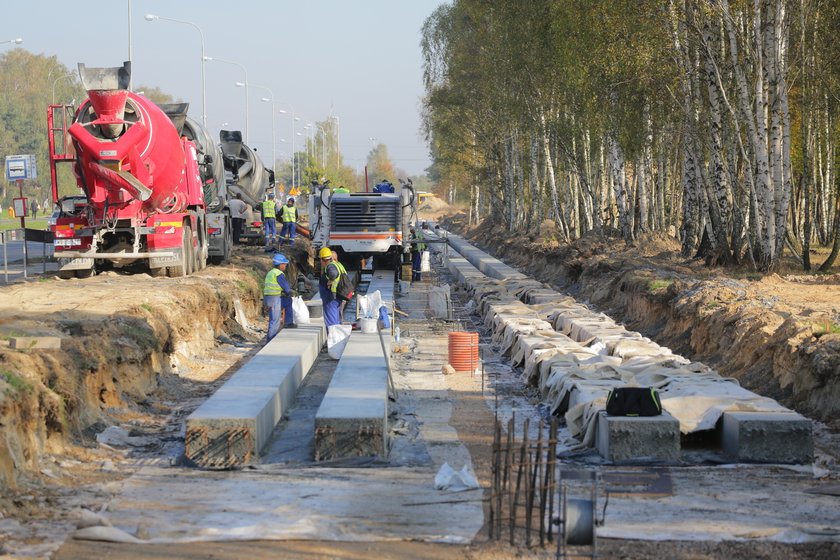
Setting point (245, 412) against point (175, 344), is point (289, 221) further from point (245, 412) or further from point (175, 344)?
point (245, 412)

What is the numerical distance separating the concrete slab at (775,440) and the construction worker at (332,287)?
769 cm

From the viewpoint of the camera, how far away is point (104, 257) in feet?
69.4

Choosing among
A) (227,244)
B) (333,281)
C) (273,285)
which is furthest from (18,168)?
(333,281)

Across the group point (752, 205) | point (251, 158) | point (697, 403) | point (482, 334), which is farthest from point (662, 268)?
point (251, 158)

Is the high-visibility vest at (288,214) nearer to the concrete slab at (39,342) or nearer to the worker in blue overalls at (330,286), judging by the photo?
the worker in blue overalls at (330,286)

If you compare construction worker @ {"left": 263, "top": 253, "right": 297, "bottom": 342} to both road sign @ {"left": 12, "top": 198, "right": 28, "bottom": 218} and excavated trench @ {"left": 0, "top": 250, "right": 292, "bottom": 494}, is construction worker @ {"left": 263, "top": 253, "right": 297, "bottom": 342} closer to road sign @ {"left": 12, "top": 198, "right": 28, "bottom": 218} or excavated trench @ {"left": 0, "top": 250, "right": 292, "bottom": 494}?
excavated trench @ {"left": 0, "top": 250, "right": 292, "bottom": 494}

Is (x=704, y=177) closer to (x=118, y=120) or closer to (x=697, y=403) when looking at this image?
(x=118, y=120)

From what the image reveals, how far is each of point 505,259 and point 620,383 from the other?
3281 cm

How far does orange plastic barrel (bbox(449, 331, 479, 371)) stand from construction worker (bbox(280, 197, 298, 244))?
67.9 feet

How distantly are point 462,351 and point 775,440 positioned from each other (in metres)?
6.71

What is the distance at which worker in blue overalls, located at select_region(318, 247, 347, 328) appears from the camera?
661 inches

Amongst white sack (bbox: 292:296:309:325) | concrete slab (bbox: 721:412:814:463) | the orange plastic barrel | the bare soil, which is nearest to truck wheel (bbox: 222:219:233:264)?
the bare soil

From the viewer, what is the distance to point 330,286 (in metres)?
17.0

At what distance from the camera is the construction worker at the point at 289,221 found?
120ft
